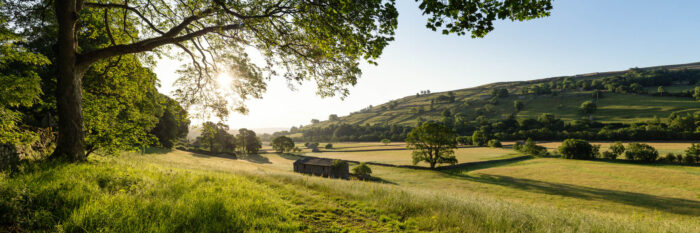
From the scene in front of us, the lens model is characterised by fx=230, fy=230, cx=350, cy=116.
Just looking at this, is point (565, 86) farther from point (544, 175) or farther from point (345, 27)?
point (345, 27)

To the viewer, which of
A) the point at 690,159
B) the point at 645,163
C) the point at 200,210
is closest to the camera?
the point at 200,210

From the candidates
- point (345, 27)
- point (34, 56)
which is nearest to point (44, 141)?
point (34, 56)

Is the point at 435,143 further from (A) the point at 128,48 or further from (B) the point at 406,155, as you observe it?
(A) the point at 128,48

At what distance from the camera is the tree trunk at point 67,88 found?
7984 mm

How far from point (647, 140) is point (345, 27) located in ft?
368

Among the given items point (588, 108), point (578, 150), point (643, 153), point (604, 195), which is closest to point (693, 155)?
point (643, 153)

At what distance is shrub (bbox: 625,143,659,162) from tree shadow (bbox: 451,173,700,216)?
30.1m

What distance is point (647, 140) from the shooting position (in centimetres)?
7100

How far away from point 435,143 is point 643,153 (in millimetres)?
44377

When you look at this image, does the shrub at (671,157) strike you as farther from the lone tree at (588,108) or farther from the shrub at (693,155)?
the lone tree at (588,108)

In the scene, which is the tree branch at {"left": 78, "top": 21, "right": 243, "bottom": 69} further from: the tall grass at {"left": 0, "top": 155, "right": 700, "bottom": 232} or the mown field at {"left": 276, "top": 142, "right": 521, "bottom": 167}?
the mown field at {"left": 276, "top": 142, "right": 521, "bottom": 167}

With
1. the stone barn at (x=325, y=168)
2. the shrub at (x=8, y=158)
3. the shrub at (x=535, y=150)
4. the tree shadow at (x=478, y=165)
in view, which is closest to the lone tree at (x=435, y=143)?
the tree shadow at (x=478, y=165)

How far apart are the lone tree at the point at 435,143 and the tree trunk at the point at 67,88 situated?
52.1 meters

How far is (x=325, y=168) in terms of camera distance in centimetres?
4966
